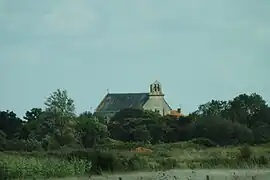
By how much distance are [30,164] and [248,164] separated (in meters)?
12.5

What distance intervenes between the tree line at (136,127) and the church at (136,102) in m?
33.5

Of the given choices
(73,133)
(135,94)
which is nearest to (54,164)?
(73,133)

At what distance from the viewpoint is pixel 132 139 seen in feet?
249

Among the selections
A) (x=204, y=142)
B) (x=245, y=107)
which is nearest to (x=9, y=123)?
(x=204, y=142)

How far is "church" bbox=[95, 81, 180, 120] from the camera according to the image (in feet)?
416

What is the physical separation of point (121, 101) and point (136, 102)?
3.98 metres

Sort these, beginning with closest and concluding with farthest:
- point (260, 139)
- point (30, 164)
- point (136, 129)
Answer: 1. point (30, 164)
2. point (260, 139)
3. point (136, 129)

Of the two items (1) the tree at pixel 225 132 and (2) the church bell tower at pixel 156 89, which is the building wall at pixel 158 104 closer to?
(2) the church bell tower at pixel 156 89

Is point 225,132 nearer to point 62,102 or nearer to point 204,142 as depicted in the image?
point 204,142

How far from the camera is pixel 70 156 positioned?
32.2m

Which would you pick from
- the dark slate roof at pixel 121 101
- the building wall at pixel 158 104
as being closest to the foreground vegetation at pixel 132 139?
the building wall at pixel 158 104

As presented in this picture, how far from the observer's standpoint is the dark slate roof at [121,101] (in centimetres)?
12888

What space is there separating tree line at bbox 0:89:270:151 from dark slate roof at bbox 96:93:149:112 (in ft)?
121

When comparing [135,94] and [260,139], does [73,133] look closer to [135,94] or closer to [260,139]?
[260,139]
